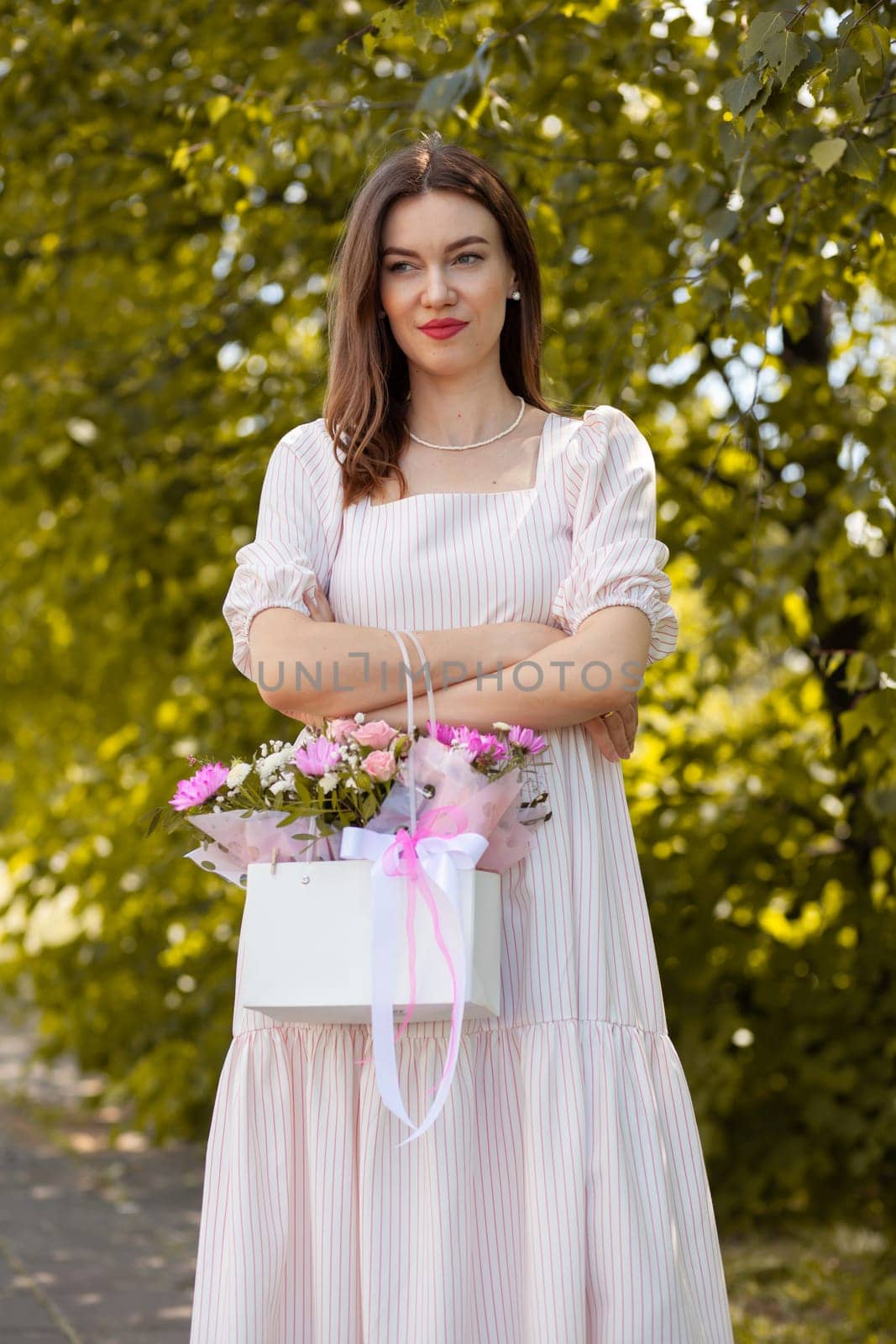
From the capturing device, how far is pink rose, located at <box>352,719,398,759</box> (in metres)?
1.87

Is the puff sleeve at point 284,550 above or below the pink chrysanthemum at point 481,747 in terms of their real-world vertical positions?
above

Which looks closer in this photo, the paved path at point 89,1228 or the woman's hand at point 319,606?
the woman's hand at point 319,606

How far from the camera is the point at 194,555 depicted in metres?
4.98

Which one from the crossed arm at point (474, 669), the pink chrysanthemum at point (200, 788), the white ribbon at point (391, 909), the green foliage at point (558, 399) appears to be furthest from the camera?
the green foliage at point (558, 399)

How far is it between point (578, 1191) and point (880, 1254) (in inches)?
109

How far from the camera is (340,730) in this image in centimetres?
188

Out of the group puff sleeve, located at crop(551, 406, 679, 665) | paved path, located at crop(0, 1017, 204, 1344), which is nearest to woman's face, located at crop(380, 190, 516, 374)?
puff sleeve, located at crop(551, 406, 679, 665)

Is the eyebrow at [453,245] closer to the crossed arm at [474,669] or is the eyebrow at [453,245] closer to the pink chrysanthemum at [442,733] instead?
the crossed arm at [474,669]

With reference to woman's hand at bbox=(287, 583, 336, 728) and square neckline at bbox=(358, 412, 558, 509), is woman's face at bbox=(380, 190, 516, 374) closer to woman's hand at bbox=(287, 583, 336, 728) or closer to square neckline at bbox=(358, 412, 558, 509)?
square neckline at bbox=(358, 412, 558, 509)

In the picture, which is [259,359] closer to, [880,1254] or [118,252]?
[118,252]

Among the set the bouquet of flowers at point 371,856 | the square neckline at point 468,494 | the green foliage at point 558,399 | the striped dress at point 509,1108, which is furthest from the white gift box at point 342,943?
the green foliage at point 558,399

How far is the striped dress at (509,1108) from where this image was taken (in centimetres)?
195

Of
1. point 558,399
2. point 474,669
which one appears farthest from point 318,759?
point 558,399

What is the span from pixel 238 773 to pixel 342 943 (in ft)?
0.79
